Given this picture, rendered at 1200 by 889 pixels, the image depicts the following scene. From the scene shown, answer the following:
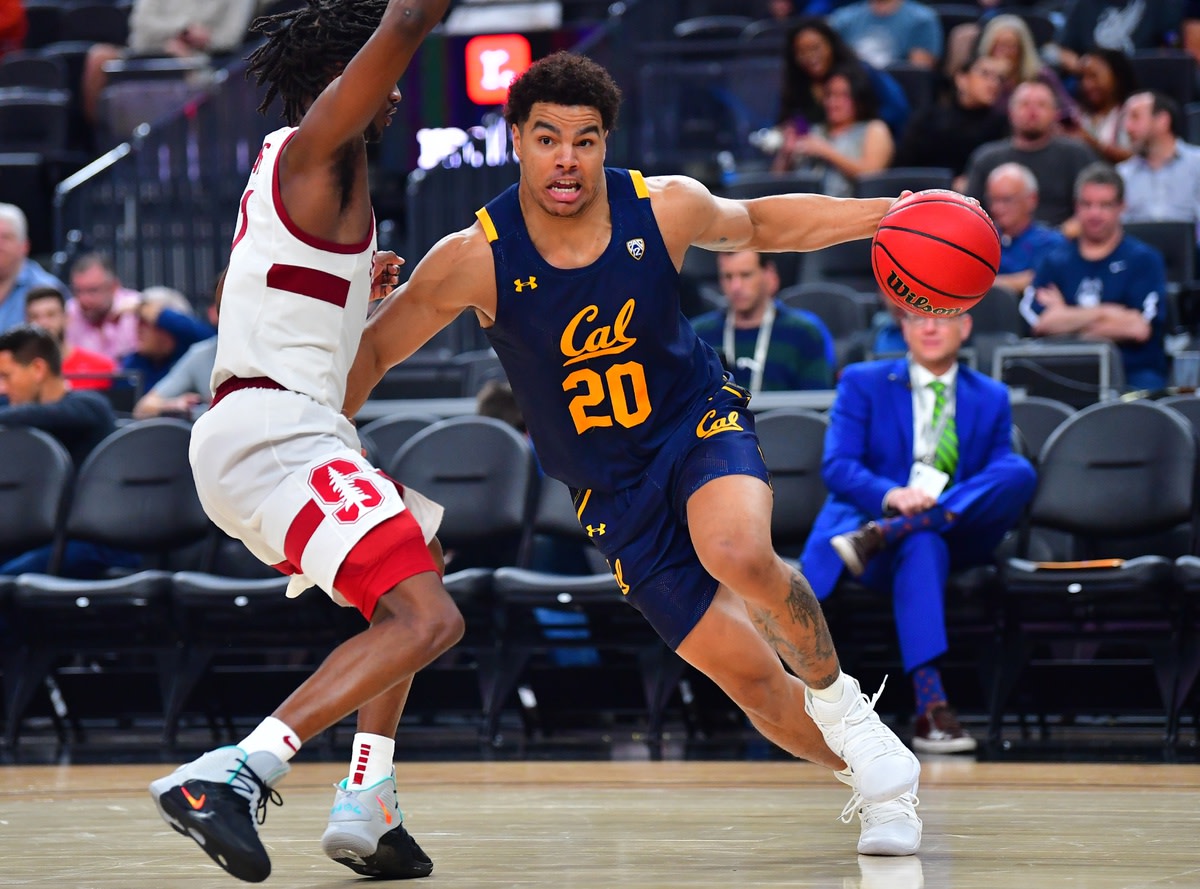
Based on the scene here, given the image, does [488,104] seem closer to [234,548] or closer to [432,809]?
[234,548]

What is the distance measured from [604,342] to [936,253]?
0.79 meters

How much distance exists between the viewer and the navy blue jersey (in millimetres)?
3895

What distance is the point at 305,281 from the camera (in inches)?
136

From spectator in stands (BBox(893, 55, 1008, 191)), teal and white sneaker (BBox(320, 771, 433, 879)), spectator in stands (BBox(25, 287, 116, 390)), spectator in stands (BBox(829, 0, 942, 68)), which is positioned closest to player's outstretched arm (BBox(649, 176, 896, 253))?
Answer: teal and white sneaker (BBox(320, 771, 433, 879))

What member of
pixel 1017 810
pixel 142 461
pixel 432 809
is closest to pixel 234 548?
pixel 142 461

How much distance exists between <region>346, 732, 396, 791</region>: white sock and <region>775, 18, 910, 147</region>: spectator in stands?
681cm

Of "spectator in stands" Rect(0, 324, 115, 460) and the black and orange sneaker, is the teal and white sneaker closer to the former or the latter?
the black and orange sneaker

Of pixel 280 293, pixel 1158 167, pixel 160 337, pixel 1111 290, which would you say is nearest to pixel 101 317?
pixel 160 337

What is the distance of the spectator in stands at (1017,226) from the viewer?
8.38 metres

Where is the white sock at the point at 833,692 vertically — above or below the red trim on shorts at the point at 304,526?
below

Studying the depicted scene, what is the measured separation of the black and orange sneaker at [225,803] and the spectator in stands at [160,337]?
19.0 feet

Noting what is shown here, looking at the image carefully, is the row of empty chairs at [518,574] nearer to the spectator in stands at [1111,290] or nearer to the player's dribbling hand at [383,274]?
the spectator in stands at [1111,290]

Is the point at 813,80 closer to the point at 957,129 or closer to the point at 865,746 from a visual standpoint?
the point at 957,129

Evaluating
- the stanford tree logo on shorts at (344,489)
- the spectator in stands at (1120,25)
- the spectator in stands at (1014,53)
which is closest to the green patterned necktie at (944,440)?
the stanford tree logo on shorts at (344,489)
